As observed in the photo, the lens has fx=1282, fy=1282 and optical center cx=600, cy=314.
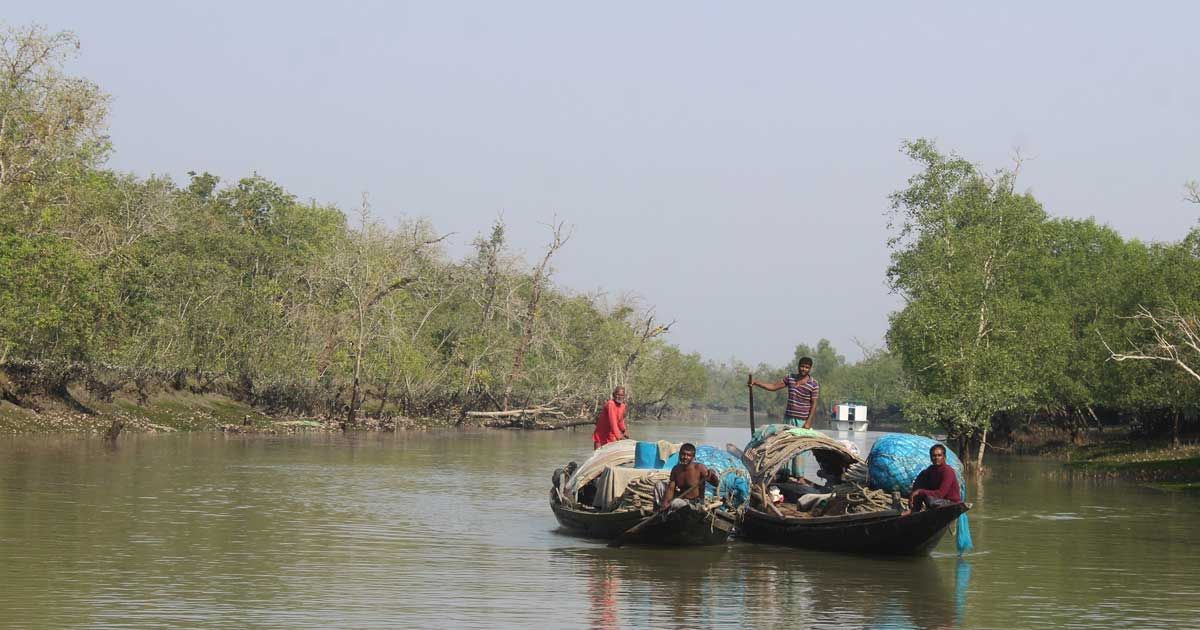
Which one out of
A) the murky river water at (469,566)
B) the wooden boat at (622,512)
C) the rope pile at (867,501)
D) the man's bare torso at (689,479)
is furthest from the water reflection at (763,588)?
the man's bare torso at (689,479)

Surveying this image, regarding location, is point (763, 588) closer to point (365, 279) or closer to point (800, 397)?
point (800, 397)

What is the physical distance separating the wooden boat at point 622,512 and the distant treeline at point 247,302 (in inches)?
976

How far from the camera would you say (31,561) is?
17062mm

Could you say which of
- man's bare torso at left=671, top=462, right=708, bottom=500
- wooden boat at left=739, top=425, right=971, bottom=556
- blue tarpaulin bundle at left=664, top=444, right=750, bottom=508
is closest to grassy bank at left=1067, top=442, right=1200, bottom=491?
wooden boat at left=739, top=425, right=971, bottom=556

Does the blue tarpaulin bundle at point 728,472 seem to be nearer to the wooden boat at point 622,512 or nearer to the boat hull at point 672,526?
the wooden boat at point 622,512

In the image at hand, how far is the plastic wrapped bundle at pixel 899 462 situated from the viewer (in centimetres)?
2078

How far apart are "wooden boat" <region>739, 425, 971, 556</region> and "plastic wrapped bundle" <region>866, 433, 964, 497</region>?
1.74ft

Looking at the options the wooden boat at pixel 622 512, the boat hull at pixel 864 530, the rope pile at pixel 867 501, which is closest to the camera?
the boat hull at pixel 864 530

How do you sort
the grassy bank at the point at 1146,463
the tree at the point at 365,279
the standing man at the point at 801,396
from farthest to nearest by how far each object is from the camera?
the tree at the point at 365,279
the grassy bank at the point at 1146,463
the standing man at the point at 801,396

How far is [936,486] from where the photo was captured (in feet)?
63.3

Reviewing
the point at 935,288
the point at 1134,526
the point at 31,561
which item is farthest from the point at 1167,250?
the point at 31,561

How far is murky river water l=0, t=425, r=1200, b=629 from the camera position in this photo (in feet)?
47.8

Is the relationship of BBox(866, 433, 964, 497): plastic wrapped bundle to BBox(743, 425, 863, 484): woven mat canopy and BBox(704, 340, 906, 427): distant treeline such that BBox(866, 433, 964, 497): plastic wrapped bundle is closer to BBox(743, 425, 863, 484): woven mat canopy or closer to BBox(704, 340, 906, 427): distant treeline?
BBox(743, 425, 863, 484): woven mat canopy

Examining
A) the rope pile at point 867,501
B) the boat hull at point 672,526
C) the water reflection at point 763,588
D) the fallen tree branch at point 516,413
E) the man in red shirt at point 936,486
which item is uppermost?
the fallen tree branch at point 516,413
